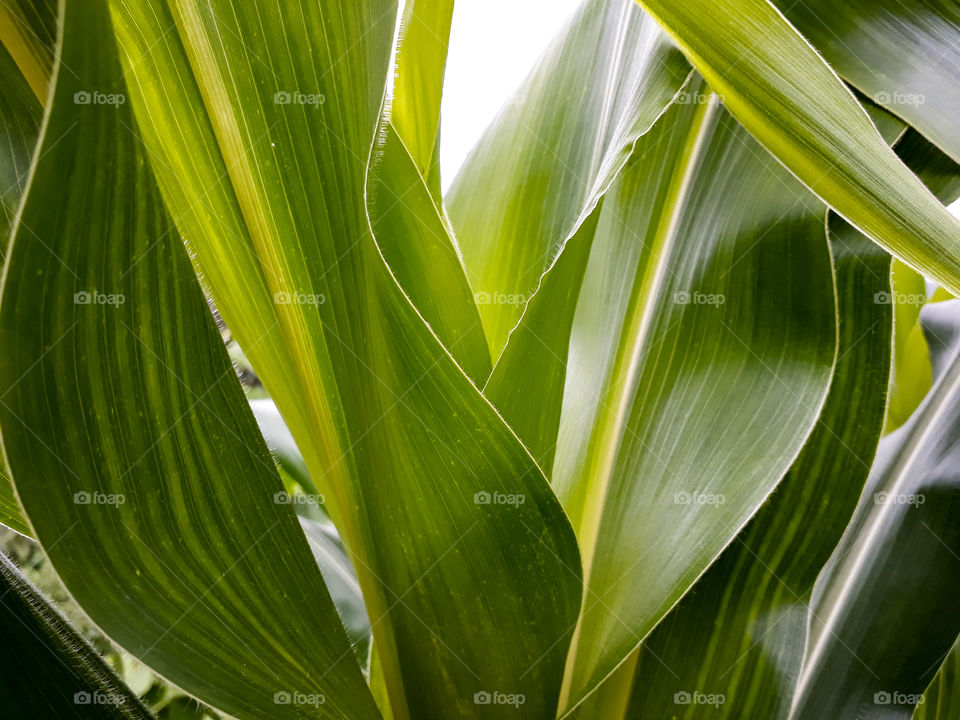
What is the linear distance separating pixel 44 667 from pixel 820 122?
1.23 feet

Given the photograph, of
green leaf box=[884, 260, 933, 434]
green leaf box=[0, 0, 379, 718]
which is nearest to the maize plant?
green leaf box=[0, 0, 379, 718]

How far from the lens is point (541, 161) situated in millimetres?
588

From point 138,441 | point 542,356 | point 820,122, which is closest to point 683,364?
point 542,356

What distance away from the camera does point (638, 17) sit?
1.70 feet

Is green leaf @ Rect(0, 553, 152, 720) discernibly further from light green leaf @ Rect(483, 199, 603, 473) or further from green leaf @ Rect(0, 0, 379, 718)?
light green leaf @ Rect(483, 199, 603, 473)

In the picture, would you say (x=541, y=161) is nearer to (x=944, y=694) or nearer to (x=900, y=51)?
(x=900, y=51)

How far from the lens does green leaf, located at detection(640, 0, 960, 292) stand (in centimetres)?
26

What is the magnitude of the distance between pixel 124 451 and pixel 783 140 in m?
0.29

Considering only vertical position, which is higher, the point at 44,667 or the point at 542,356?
the point at 542,356

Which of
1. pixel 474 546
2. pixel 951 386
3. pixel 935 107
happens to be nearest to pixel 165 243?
pixel 474 546

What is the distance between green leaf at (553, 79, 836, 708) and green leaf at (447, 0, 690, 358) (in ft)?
0.18

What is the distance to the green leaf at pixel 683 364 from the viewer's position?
390 mm

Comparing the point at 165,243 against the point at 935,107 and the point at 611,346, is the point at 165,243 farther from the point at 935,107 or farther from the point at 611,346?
the point at 935,107

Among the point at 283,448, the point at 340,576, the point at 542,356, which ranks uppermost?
the point at 542,356
